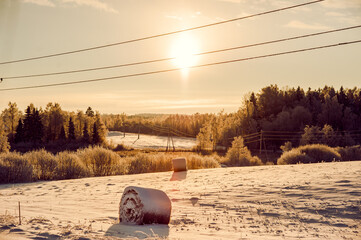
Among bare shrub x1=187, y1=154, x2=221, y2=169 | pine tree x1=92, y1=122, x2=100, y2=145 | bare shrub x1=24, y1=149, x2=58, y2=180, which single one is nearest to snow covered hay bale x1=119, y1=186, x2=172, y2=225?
bare shrub x1=24, y1=149, x2=58, y2=180

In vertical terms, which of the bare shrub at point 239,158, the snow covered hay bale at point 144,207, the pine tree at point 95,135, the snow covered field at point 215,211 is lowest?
the bare shrub at point 239,158

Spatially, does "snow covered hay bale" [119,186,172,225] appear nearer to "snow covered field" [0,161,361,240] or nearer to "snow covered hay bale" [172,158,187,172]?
"snow covered field" [0,161,361,240]

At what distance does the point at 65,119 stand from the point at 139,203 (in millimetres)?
74613

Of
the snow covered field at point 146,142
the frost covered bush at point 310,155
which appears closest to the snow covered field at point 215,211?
the frost covered bush at point 310,155

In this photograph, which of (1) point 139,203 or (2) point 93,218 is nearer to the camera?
(1) point 139,203

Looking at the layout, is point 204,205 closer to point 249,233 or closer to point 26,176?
point 249,233

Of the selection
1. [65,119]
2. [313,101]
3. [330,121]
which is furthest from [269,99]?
[65,119]

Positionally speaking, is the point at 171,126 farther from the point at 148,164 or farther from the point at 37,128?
the point at 148,164

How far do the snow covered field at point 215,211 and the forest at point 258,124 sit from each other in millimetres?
42209

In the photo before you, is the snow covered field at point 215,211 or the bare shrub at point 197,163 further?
the bare shrub at point 197,163

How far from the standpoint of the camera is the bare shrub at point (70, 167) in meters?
24.0

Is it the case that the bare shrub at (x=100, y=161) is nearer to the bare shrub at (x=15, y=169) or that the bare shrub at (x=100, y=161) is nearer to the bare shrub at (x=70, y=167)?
the bare shrub at (x=70, y=167)

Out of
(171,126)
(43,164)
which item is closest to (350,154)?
(43,164)

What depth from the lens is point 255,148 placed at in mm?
66375
